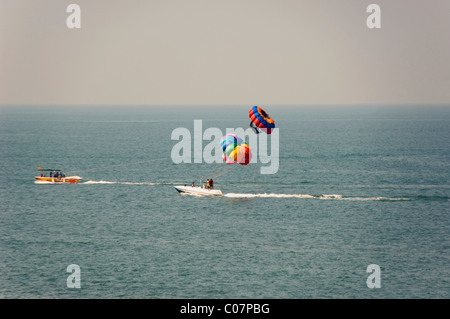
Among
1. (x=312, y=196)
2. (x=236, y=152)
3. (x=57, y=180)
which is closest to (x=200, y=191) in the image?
(x=236, y=152)

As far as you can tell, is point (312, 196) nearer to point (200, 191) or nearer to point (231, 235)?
point (200, 191)

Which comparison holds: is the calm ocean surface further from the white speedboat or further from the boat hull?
the boat hull

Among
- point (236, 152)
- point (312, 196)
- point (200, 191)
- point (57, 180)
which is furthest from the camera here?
point (57, 180)

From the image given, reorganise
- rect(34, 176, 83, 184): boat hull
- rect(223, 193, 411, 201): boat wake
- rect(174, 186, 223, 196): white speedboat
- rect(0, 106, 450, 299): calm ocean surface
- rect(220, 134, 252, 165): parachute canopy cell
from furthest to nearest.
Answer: rect(34, 176, 83, 184): boat hull, rect(174, 186, 223, 196): white speedboat, rect(223, 193, 411, 201): boat wake, rect(220, 134, 252, 165): parachute canopy cell, rect(0, 106, 450, 299): calm ocean surface

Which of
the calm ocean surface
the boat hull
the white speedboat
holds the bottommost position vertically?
the calm ocean surface

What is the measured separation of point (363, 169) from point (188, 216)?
229 feet

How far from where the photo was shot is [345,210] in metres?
101

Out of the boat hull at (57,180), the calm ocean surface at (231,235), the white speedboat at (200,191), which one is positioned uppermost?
the boat hull at (57,180)

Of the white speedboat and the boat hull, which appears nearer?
the white speedboat

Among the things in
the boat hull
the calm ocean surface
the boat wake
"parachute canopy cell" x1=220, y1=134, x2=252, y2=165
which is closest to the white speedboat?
the calm ocean surface

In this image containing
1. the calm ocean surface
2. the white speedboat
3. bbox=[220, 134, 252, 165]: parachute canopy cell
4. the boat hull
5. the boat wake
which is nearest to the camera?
the calm ocean surface

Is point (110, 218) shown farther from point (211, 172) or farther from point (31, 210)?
point (211, 172)

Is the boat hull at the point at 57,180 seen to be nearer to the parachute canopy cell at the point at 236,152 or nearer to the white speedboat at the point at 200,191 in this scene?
the white speedboat at the point at 200,191

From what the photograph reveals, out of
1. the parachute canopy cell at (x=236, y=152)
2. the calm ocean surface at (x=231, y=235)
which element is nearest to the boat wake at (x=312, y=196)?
the calm ocean surface at (x=231, y=235)
